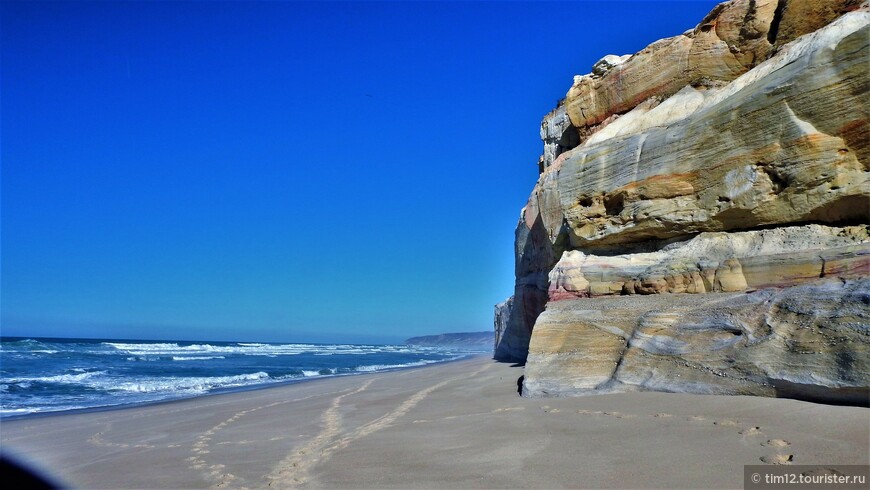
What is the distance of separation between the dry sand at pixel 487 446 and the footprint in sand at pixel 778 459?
0.10ft

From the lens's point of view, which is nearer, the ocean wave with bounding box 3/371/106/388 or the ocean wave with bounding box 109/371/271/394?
the ocean wave with bounding box 109/371/271/394

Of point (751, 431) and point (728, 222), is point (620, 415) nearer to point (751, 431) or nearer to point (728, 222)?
point (751, 431)

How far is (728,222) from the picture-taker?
8.54 metres

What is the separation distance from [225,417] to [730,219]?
9.88m

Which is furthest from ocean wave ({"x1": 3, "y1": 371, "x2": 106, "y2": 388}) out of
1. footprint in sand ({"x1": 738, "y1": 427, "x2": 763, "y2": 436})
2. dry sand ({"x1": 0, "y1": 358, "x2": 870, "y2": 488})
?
footprint in sand ({"x1": 738, "y1": 427, "x2": 763, "y2": 436})

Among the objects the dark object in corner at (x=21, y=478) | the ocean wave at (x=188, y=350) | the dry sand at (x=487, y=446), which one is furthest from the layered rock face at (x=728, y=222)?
the ocean wave at (x=188, y=350)

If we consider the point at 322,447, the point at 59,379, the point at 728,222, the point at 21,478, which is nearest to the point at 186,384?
the point at 59,379

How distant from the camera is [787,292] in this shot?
6.73 m

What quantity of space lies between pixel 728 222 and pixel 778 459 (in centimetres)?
499

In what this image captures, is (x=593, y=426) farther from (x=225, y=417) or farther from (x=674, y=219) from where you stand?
(x=225, y=417)

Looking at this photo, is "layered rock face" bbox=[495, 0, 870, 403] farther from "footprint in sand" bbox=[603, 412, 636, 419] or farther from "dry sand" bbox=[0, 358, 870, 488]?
"footprint in sand" bbox=[603, 412, 636, 419]

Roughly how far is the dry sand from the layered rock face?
60 cm

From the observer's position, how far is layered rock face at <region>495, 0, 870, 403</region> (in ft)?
21.0

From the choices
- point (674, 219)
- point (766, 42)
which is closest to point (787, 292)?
point (674, 219)
